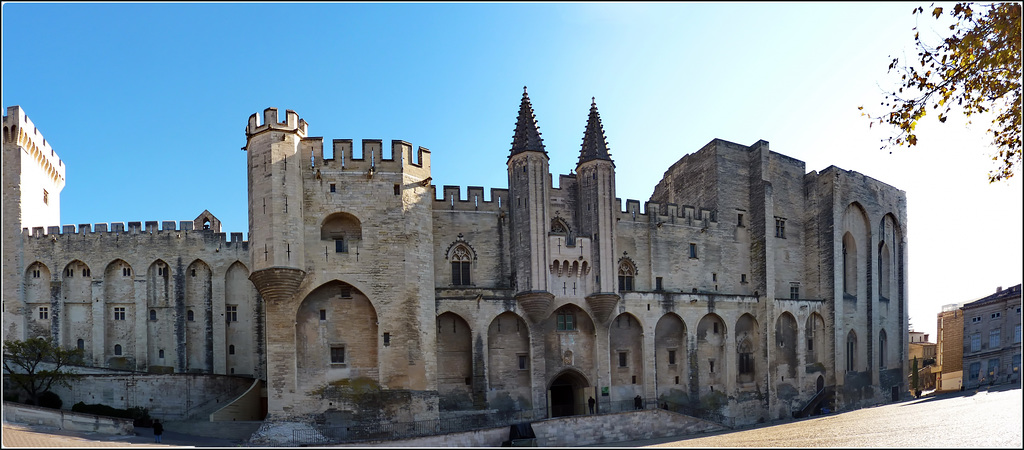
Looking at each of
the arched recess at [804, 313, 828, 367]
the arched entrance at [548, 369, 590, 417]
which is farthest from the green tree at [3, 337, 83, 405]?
the arched recess at [804, 313, 828, 367]

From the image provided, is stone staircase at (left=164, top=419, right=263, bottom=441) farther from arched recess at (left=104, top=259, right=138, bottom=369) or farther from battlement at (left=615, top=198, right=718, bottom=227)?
battlement at (left=615, top=198, right=718, bottom=227)

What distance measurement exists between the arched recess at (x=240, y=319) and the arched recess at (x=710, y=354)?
78.4 ft

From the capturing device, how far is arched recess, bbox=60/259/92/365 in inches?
1580

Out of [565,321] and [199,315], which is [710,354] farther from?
[199,315]

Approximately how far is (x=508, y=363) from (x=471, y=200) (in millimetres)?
7934

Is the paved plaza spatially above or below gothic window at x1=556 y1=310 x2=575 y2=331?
below

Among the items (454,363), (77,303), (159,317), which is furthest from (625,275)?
(77,303)

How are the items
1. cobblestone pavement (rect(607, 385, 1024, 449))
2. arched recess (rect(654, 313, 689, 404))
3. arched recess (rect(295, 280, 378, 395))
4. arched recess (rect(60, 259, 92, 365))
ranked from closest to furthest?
cobblestone pavement (rect(607, 385, 1024, 449)) → arched recess (rect(295, 280, 378, 395)) → arched recess (rect(654, 313, 689, 404)) → arched recess (rect(60, 259, 92, 365))

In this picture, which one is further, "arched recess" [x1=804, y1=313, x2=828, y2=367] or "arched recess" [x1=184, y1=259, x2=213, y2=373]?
"arched recess" [x1=804, y1=313, x2=828, y2=367]

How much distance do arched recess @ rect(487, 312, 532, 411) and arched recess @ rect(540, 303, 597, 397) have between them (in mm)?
1063

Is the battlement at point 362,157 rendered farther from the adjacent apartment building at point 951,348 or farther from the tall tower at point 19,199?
the adjacent apartment building at point 951,348

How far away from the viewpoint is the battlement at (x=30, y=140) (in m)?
41.2

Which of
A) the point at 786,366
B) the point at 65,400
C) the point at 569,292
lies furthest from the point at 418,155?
the point at 786,366

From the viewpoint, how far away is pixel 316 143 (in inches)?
1286
